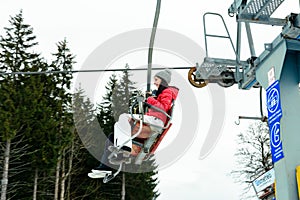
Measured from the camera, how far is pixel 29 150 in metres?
24.4

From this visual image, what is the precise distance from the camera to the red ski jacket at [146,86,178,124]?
600 cm

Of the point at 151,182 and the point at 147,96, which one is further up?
the point at 147,96

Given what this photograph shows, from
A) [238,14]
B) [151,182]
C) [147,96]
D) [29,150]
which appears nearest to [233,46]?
[238,14]

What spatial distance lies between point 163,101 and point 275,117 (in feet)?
6.97

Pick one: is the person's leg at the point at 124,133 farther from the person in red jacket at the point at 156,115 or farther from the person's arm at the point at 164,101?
the person's arm at the point at 164,101

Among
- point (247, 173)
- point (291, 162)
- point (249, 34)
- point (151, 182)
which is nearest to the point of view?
point (291, 162)

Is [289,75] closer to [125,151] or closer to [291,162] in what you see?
[291,162]

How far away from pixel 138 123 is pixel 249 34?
1.96 metres

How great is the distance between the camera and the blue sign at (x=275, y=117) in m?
4.25

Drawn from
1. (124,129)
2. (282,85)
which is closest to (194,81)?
(124,129)

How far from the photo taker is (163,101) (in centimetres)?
616

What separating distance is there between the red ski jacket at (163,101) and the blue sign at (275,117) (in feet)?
6.21

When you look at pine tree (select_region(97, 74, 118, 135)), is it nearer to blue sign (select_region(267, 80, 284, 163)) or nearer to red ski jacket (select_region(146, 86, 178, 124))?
red ski jacket (select_region(146, 86, 178, 124))

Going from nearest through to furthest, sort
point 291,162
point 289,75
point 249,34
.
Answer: point 291,162 → point 289,75 → point 249,34
